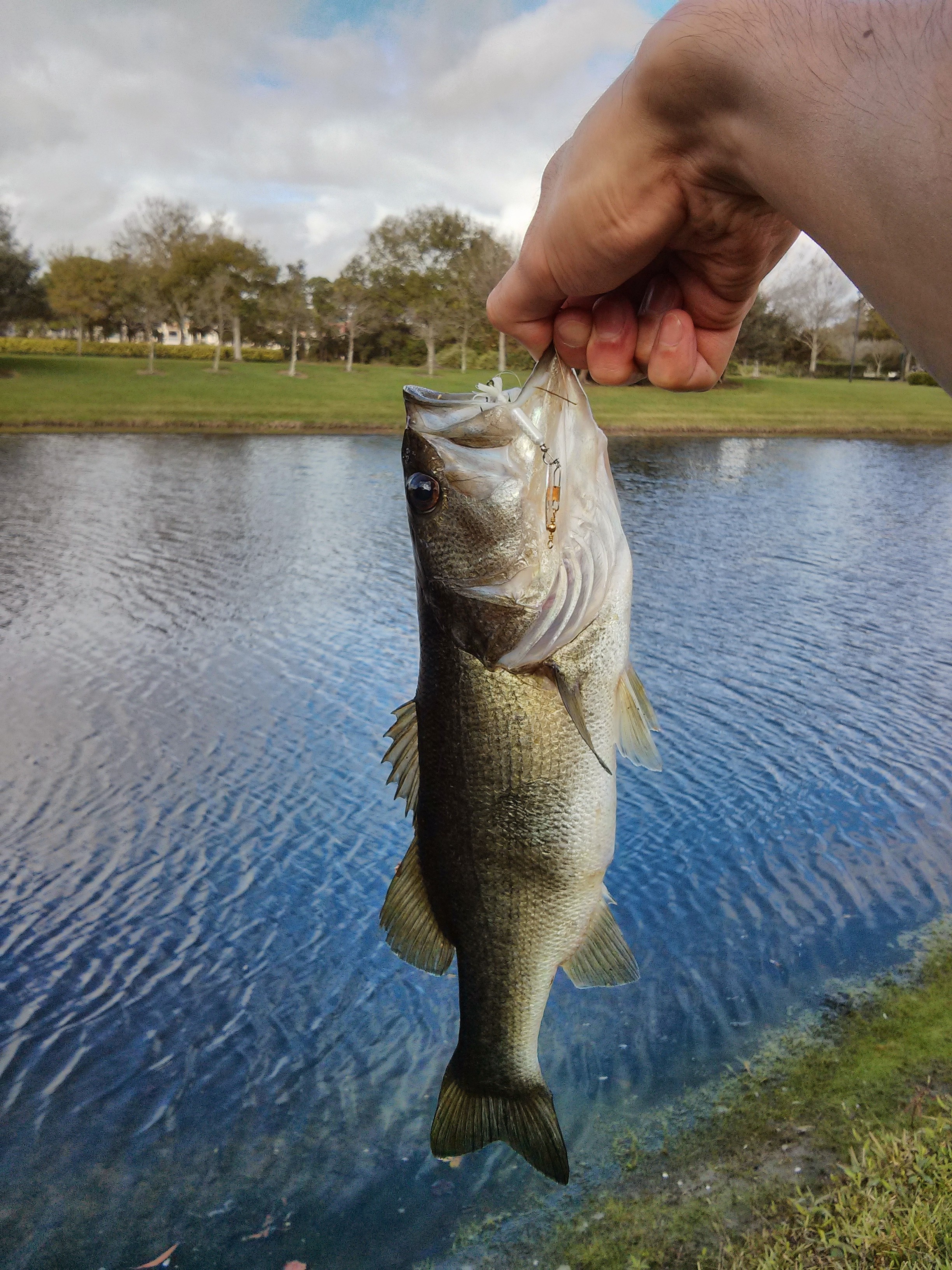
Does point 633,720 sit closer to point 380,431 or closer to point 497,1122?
point 497,1122

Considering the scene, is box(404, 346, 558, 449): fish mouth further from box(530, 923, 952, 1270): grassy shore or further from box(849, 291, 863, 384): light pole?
box(849, 291, 863, 384): light pole

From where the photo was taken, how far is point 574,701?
2.07 meters

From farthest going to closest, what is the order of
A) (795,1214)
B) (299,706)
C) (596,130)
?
(299,706) → (795,1214) → (596,130)

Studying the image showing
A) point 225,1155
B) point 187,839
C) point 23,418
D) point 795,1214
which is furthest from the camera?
point 23,418

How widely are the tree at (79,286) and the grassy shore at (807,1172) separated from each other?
201 feet

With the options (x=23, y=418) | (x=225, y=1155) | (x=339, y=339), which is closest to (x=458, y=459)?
(x=225, y=1155)

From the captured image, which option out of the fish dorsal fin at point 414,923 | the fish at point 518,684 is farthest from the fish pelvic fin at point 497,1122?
the fish dorsal fin at point 414,923

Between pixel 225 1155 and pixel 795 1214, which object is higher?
pixel 795 1214

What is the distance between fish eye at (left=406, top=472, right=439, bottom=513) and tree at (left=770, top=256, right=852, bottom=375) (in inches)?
2428

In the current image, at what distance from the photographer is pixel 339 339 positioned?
69.9 metres

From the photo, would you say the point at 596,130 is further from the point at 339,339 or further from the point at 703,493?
the point at 339,339

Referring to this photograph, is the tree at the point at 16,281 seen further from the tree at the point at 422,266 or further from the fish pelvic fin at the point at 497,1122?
the fish pelvic fin at the point at 497,1122

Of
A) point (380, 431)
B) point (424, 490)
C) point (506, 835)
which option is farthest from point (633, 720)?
point (380, 431)

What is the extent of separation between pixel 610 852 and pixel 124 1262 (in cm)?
355
